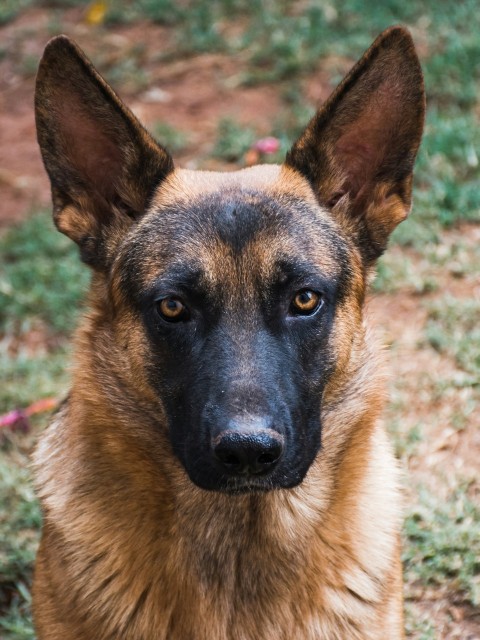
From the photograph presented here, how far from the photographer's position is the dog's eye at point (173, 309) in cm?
339

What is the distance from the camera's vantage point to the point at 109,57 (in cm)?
953

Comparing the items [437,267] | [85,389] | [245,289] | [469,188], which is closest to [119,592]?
[85,389]

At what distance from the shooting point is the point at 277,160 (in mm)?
7496

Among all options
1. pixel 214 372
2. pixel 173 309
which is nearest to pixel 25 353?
pixel 173 309

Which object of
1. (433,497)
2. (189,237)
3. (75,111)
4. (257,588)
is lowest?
(433,497)

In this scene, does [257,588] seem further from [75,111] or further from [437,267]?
[437,267]

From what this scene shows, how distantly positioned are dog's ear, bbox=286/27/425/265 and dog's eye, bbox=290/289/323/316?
0.48m

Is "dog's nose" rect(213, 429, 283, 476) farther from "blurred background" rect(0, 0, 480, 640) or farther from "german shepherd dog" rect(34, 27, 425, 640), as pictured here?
"blurred background" rect(0, 0, 480, 640)

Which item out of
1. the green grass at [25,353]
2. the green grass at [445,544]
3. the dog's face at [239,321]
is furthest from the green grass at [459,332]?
the green grass at [25,353]

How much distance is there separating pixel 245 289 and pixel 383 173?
0.88 metres

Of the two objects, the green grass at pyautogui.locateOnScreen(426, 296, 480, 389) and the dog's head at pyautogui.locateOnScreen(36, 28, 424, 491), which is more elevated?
the dog's head at pyautogui.locateOnScreen(36, 28, 424, 491)

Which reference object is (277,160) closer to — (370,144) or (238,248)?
(370,144)

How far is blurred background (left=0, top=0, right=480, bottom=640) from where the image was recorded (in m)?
4.62

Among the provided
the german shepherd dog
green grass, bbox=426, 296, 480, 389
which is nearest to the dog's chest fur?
the german shepherd dog
